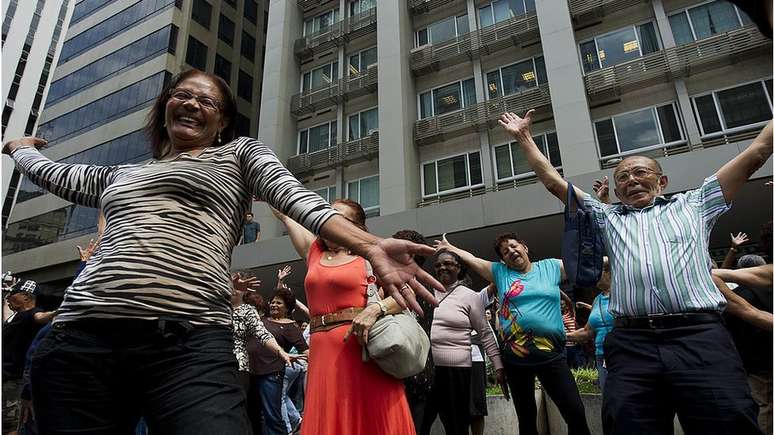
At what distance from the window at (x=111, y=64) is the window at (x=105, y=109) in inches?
55.3

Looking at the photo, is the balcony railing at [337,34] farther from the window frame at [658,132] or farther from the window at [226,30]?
the window frame at [658,132]

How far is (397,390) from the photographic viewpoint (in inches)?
98.7

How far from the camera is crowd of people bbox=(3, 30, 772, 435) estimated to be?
1334 millimetres

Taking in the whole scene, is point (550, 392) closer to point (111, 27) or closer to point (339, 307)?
point (339, 307)

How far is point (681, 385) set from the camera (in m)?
2.11

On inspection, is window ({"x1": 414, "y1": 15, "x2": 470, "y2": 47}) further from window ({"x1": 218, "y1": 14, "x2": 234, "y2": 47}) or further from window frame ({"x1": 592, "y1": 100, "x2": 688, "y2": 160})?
window ({"x1": 218, "y1": 14, "x2": 234, "y2": 47})

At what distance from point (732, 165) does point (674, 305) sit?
0.78 m

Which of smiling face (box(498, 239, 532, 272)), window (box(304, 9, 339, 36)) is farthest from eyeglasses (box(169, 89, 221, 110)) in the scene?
window (box(304, 9, 339, 36))

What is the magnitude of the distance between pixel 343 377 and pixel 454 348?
1.86 meters

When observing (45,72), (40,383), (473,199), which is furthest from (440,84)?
(45,72)

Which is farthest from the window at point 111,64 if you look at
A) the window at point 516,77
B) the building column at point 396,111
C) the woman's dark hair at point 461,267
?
the woman's dark hair at point 461,267

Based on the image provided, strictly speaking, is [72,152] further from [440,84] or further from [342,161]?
[440,84]

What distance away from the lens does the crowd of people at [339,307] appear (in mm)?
1334

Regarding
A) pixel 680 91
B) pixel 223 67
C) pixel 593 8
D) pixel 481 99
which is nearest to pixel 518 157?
pixel 481 99
